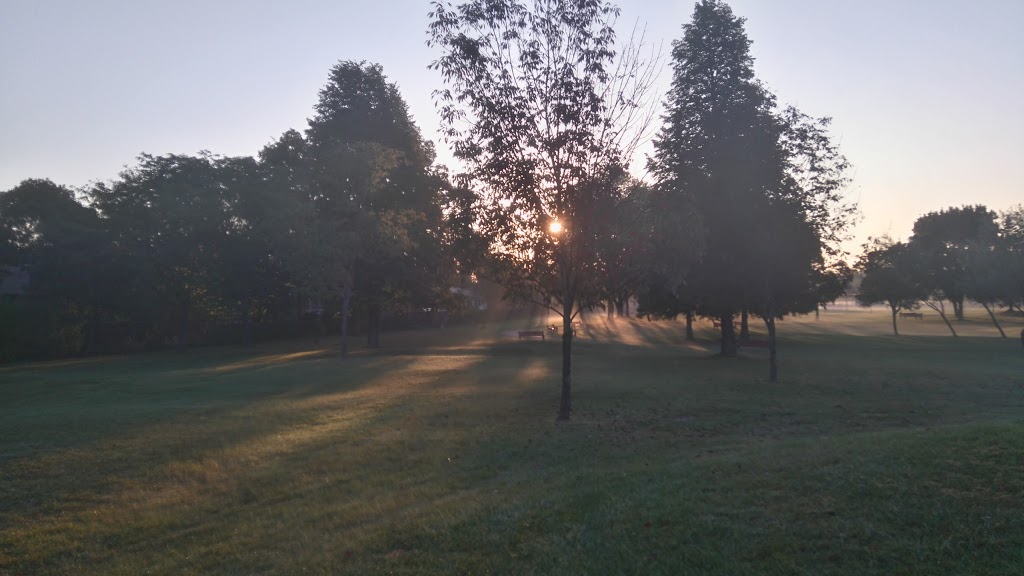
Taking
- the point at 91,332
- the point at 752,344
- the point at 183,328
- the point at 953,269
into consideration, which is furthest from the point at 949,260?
the point at 91,332

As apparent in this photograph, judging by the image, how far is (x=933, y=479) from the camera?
6.83 metres

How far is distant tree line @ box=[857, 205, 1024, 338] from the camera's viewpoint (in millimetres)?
44781

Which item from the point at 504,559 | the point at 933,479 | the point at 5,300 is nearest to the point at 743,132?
the point at 933,479

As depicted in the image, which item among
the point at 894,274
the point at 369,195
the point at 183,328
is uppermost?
the point at 369,195

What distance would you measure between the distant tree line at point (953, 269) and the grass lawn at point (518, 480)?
25.4m

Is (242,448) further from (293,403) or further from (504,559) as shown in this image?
(504,559)

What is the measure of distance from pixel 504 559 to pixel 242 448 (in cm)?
784

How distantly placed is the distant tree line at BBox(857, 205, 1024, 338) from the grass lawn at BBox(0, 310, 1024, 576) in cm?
2544

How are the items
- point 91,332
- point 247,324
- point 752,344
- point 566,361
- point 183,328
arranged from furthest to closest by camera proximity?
point 247,324 → point 183,328 → point 91,332 → point 752,344 → point 566,361

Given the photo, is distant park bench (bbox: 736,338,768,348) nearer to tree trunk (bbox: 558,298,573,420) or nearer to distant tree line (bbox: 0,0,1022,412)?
distant tree line (bbox: 0,0,1022,412)

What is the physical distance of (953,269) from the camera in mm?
53406

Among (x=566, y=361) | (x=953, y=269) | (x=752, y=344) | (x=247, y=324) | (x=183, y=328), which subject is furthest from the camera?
(x=953, y=269)

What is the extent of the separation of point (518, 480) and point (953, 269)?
56180 millimetres

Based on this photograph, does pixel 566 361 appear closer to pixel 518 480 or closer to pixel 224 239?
pixel 518 480
